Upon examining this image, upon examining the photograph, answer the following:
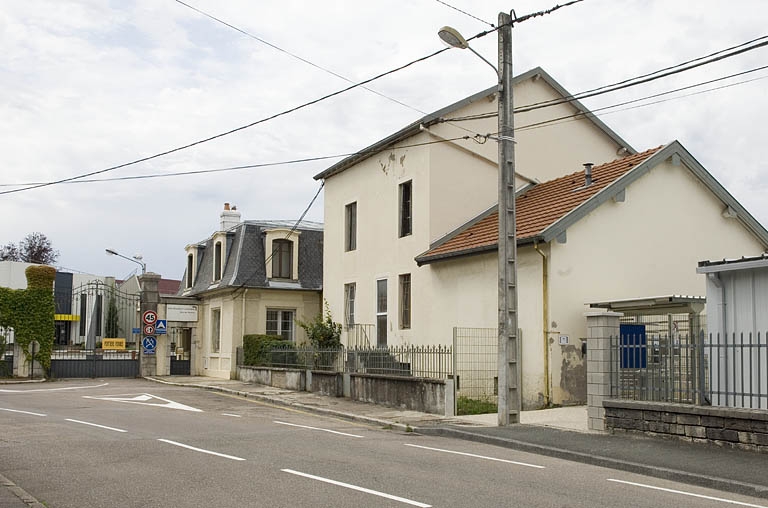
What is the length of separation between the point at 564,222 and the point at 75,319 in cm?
4019

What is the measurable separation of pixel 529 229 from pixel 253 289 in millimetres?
15893

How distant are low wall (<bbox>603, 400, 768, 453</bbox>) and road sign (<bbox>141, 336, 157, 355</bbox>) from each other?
2385 cm

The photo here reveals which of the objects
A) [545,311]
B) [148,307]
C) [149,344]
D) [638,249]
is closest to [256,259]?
[148,307]

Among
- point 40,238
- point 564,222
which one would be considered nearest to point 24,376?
point 564,222

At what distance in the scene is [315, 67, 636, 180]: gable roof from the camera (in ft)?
75.5

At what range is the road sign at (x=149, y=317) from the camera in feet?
110

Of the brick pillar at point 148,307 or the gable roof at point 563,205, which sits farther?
the brick pillar at point 148,307

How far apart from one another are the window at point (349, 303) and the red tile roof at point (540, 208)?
5303 millimetres

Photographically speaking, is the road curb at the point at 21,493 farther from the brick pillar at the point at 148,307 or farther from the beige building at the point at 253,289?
the brick pillar at the point at 148,307

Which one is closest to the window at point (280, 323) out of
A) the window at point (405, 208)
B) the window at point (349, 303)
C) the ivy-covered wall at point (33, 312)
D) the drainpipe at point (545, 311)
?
the window at point (349, 303)

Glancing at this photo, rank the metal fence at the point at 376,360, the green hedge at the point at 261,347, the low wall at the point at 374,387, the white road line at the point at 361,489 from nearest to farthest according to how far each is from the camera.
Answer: the white road line at the point at 361,489 < the low wall at the point at 374,387 < the metal fence at the point at 376,360 < the green hedge at the point at 261,347

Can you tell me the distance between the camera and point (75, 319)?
5078cm

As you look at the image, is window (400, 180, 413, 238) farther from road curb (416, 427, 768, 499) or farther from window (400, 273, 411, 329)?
road curb (416, 427, 768, 499)

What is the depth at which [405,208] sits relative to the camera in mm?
24891
